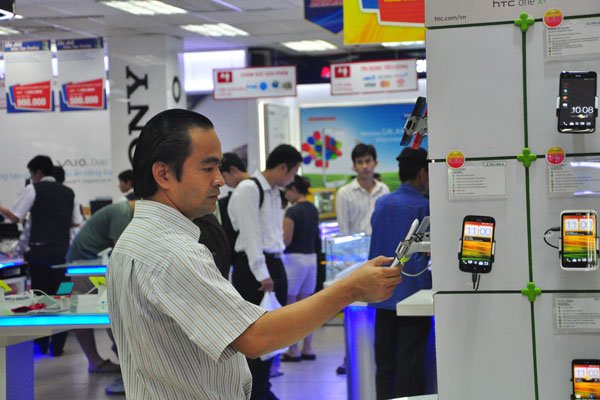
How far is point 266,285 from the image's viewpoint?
6.34 meters

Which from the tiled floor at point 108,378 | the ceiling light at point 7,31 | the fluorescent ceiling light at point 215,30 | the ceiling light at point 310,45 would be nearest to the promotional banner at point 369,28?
the tiled floor at point 108,378

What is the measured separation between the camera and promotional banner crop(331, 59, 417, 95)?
1334 cm

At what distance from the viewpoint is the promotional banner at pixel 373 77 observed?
13.3 metres

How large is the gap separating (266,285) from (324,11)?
281 centimetres

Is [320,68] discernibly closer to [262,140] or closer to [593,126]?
[262,140]

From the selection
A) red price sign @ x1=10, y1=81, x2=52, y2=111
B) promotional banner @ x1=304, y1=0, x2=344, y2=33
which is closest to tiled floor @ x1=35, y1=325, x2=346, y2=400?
promotional banner @ x1=304, y1=0, x2=344, y2=33

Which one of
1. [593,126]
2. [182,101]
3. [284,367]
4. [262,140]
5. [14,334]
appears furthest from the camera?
[262,140]

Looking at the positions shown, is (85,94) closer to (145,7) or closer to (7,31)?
(7,31)

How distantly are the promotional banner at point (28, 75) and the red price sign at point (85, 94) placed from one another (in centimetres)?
36

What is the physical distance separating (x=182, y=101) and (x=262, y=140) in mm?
2874

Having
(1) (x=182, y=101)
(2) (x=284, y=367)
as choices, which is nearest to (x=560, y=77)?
(2) (x=284, y=367)

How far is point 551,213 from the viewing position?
101 inches

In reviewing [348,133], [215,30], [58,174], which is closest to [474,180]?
[58,174]

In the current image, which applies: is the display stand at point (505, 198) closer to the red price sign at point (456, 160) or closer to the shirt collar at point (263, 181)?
the red price sign at point (456, 160)
